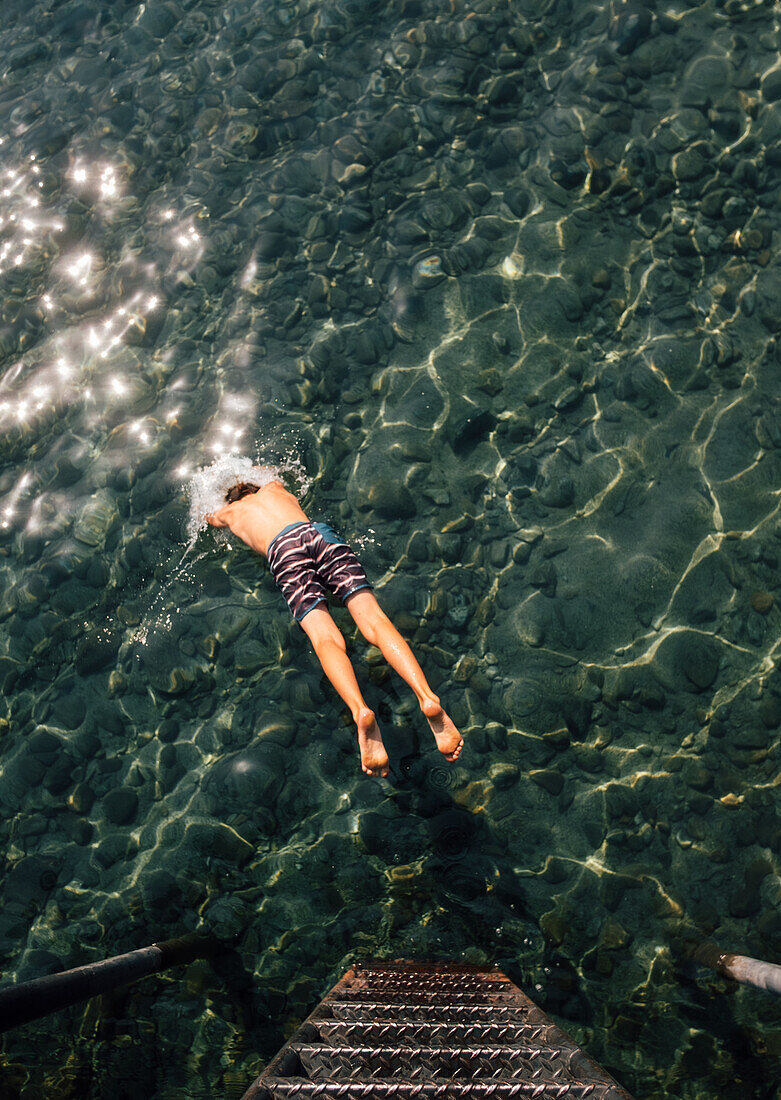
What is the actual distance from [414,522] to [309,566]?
1.20m

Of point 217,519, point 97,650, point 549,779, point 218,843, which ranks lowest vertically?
point 549,779

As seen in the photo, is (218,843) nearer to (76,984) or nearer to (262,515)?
(76,984)

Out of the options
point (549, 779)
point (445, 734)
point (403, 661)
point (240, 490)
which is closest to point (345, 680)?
point (403, 661)

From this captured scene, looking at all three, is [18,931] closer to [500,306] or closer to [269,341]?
[269,341]

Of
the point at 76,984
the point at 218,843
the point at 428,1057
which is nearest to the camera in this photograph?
the point at 428,1057

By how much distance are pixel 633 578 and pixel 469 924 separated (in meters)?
3.12

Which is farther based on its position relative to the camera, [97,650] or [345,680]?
[97,650]

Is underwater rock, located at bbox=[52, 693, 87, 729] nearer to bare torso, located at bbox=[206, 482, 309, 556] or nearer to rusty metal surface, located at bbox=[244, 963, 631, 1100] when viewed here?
bare torso, located at bbox=[206, 482, 309, 556]

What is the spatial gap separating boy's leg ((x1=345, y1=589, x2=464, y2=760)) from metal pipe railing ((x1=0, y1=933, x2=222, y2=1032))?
2.28 metres

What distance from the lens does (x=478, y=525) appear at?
22.1 feet

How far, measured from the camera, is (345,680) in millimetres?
5547

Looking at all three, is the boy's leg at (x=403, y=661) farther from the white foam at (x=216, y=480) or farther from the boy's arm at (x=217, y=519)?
the white foam at (x=216, y=480)

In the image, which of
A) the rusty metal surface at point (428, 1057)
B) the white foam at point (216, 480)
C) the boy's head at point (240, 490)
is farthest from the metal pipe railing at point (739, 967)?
the white foam at point (216, 480)

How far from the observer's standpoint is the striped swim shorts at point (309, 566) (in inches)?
236
